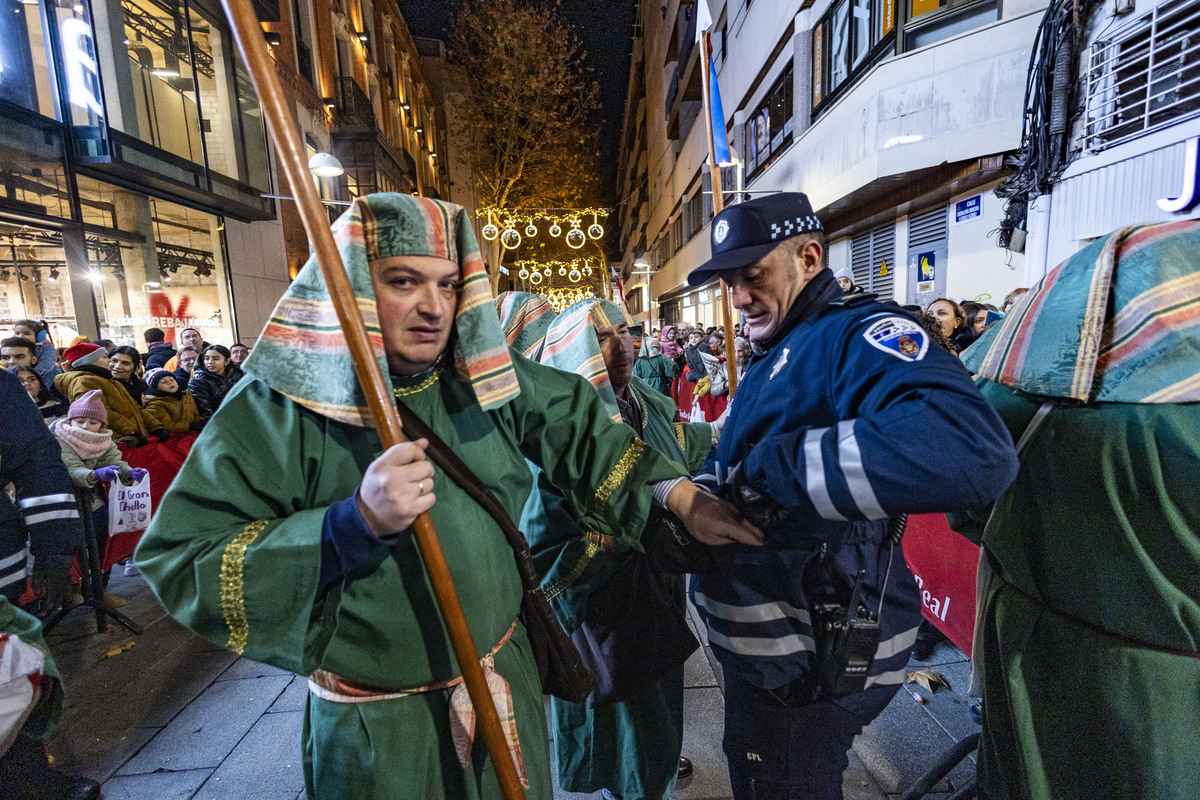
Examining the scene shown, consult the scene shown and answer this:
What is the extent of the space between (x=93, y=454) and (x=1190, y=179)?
30.9ft

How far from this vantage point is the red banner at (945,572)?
2.80 m

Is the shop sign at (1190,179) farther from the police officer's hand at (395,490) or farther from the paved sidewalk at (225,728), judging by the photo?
the police officer's hand at (395,490)

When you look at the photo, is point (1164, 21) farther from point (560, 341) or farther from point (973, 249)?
point (560, 341)

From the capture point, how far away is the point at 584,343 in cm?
260

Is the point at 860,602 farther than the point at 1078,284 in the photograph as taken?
Yes

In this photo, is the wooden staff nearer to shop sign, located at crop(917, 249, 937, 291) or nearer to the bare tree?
shop sign, located at crop(917, 249, 937, 291)

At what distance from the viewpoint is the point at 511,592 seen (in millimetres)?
1525

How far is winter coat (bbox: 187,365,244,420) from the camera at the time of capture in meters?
6.48

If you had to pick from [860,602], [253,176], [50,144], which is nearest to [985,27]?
[860,602]

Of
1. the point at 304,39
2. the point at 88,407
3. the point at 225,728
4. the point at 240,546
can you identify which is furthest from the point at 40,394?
the point at 304,39

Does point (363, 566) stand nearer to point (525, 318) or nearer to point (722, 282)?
point (722, 282)

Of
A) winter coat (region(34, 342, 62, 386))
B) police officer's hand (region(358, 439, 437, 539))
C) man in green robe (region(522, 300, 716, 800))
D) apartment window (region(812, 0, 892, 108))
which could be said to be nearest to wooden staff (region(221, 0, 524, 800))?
police officer's hand (region(358, 439, 437, 539))

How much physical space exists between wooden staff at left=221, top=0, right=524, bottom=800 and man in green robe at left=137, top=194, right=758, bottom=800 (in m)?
0.10

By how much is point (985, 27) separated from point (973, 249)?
2.75 meters
